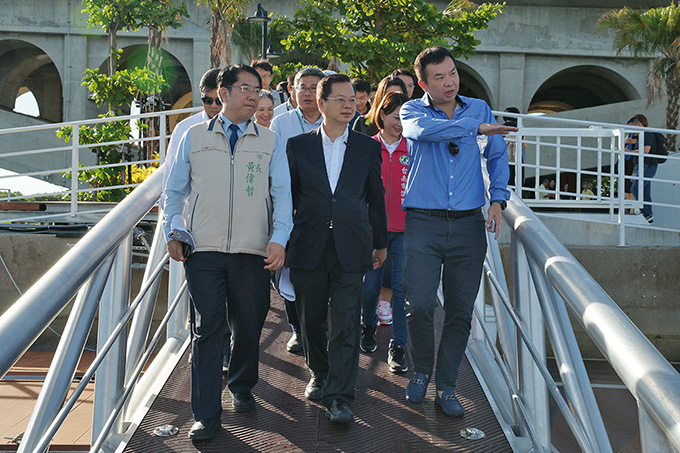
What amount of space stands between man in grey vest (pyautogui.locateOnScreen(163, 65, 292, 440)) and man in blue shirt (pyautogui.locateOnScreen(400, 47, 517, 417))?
2.44ft

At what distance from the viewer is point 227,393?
424 centimetres

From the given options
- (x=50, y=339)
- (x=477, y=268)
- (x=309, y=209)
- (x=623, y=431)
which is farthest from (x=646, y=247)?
(x=50, y=339)

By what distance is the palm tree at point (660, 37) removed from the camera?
59.4ft

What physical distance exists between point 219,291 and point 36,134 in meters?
20.8

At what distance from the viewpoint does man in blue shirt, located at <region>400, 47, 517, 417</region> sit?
147 inches

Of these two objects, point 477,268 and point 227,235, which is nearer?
point 227,235

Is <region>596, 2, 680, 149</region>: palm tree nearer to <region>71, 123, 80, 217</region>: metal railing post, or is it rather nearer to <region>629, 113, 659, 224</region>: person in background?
<region>629, 113, 659, 224</region>: person in background

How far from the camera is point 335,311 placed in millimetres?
3807

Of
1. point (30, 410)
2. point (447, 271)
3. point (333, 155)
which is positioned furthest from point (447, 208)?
point (30, 410)

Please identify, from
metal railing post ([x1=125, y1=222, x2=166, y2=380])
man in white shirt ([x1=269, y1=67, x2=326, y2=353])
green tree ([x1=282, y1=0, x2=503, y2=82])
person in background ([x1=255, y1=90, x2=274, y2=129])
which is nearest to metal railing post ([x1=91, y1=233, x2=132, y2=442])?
metal railing post ([x1=125, y1=222, x2=166, y2=380])

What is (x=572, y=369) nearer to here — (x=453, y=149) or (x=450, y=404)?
(x=450, y=404)

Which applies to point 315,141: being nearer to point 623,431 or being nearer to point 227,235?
point 227,235

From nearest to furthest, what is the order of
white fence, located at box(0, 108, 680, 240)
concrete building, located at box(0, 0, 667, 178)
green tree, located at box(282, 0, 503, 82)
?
white fence, located at box(0, 108, 680, 240) → green tree, located at box(282, 0, 503, 82) → concrete building, located at box(0, 0, 667, 178)

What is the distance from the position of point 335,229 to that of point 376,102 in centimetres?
149
